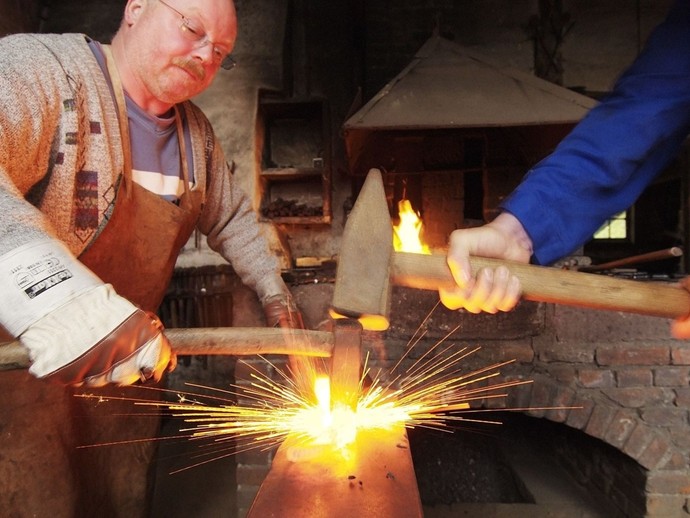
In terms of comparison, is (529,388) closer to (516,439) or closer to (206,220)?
(516,439)

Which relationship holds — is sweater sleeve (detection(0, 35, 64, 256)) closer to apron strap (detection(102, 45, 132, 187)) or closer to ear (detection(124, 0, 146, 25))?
apron strap (detection(102, 45, 132, 187))

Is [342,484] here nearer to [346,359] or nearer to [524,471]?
[346,359]

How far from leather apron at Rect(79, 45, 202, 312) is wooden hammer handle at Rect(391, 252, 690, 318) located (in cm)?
92

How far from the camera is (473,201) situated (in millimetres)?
4070

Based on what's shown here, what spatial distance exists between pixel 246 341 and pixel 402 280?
0.44 metres

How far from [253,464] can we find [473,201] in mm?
2861

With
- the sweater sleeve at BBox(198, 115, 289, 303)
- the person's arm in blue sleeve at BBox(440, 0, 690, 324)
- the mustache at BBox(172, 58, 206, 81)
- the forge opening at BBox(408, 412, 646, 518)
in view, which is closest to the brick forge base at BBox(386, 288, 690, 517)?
the forge opening at BBox(408, 412, 646, 518)

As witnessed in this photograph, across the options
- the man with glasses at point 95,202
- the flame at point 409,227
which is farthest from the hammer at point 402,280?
the flame at point 409,227

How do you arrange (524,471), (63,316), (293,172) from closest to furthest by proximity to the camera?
(63,316)
(524,471)
(293,172)

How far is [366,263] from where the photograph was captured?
3.49 ft

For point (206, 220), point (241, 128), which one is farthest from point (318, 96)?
point (206, 220)

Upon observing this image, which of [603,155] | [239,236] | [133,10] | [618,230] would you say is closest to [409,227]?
[239,236]

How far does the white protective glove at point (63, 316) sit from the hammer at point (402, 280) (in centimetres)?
46

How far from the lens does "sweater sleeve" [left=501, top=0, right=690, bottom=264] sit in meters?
1.39
